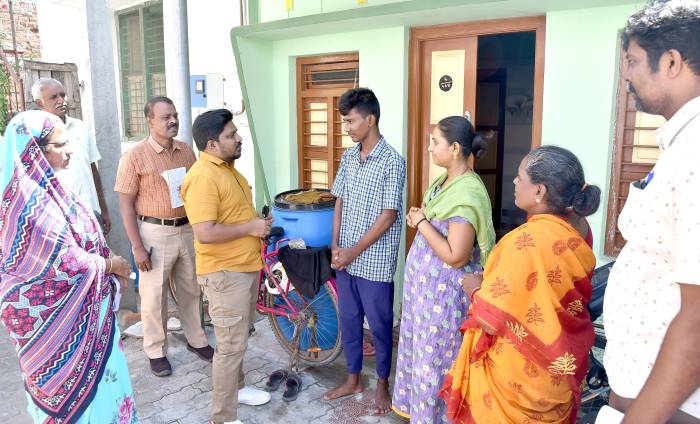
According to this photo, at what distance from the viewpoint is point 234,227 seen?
2799 mm

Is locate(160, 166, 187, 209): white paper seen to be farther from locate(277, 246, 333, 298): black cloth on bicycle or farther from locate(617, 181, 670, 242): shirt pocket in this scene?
locate(617, 181, 670, 242): shirt pocket

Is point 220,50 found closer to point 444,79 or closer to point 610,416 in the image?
point 444,79

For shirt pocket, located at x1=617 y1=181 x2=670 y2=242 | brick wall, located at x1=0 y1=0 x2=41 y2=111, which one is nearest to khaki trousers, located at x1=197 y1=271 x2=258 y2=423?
shirt pocket, located at x1=617 y1=181 x2=670 y2=242

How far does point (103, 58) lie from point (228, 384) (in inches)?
127

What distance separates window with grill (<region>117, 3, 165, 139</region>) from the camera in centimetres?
A: 743

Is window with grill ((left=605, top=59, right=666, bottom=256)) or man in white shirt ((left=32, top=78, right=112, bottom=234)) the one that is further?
man in white shirt ((left=32, top=78, right=112, bottom=234))

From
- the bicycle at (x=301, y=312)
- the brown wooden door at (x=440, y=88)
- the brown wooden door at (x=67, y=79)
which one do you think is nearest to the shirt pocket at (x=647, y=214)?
the bicycle at (x=301, y=312)

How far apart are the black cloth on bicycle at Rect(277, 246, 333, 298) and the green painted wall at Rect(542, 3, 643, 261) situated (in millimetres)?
1596

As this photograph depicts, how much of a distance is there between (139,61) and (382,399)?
6.71 meters

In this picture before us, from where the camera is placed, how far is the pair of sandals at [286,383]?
336cm

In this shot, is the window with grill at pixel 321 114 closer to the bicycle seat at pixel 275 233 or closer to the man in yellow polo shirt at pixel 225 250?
the bicycle seat at pixel 275 233

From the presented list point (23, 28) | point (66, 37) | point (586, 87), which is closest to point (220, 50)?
point (586, 87)

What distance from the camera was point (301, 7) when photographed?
→ 4.45 meters

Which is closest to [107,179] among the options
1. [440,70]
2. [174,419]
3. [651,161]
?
[174,419]
